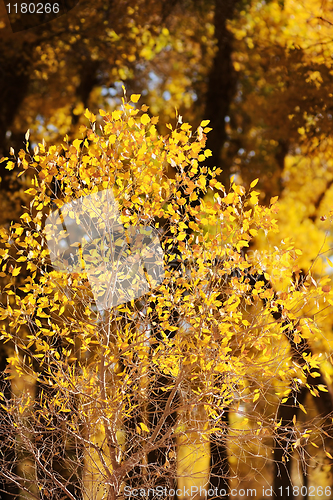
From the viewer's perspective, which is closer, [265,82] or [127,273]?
[127,273]

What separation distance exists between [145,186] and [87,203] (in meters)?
0.64

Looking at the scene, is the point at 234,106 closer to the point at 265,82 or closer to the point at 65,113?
the point at 265,82

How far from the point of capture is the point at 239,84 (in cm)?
725

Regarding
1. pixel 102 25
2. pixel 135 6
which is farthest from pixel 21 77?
pixel 135 6

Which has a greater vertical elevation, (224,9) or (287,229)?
(224,9)

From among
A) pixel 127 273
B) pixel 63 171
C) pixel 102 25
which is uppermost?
pixel 102 25

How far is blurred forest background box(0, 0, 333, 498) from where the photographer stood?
7.09 metres

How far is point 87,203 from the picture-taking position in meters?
4.46

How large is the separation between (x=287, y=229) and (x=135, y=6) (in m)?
4.54

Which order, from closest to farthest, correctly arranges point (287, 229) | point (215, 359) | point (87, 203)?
point (215, 359)
point (87, 203)
point (287, 229)

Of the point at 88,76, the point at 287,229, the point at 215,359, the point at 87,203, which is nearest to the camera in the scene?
the point at 215,359

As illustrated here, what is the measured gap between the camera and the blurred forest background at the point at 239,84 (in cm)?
709

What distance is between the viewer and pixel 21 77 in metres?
7.91

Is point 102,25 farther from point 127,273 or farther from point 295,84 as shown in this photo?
point 127,273
